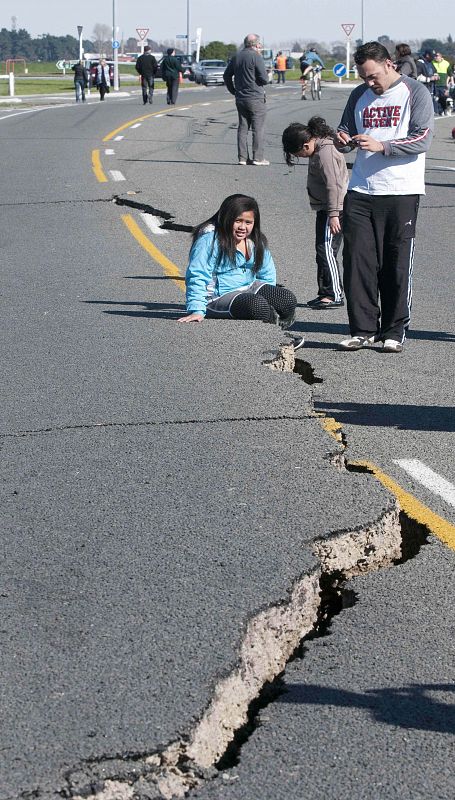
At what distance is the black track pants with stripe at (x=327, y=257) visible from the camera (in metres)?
9.05

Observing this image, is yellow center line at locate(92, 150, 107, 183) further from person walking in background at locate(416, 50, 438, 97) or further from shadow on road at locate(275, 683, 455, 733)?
shadow on road at locate(275, 683, 455, 733)

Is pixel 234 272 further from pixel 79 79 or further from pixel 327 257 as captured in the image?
pixel 79 79

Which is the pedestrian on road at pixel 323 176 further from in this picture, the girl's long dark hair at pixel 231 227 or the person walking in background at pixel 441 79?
the person walking in background at pixel 441 79

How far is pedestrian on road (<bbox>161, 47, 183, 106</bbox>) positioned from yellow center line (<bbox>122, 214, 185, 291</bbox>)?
26.4m

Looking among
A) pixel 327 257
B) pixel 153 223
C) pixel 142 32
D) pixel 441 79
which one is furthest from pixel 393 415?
pixel 142 32

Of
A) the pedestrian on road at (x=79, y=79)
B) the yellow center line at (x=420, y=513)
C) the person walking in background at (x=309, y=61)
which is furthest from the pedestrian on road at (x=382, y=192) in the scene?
the pedestrian on road at (x=79, y=79)

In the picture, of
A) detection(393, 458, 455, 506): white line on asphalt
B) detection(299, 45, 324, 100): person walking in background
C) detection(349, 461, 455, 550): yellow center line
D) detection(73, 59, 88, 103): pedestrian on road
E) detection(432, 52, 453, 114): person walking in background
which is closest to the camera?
detection(349, 461, 455, 550): yellow center line

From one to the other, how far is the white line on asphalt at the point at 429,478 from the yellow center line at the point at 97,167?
546 inches

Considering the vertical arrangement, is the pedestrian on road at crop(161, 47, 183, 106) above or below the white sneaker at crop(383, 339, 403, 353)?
above

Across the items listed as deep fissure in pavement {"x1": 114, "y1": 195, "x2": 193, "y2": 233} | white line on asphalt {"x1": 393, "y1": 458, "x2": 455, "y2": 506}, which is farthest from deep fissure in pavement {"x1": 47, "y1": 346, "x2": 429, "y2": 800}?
deep fissure in pavement {"x1": 114, "y1": 195, "x2": 193, "y2": 233}

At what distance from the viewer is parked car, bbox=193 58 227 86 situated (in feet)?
239

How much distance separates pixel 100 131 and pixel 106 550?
27.1 m

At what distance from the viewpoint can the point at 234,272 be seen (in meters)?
8.15

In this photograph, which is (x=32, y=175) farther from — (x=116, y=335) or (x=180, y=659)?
(x=180, y=659)
